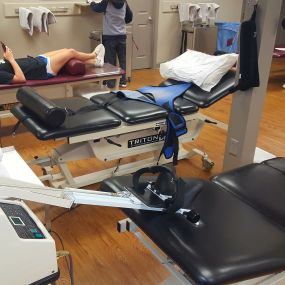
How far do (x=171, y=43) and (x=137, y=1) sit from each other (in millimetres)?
927

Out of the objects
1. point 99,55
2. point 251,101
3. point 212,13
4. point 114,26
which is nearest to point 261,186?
point 251,101

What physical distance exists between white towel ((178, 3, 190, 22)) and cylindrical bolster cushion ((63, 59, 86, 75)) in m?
Result: 2.87

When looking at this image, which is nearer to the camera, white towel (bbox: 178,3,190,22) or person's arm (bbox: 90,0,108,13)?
person's arm (bbox: 90,0,108,13)

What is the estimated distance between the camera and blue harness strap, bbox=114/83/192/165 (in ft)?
7.12

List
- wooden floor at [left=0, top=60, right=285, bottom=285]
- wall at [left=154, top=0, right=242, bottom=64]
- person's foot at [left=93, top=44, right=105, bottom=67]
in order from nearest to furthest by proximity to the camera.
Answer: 1. wooden floor at [left=0, top=60, right=285, bottom=285]
2. person's foot at [left=93, top=44, right=105, bottom=67]
3. wall at [left=154, top=0, right=242, bottom=64]

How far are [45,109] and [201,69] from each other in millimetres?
1183

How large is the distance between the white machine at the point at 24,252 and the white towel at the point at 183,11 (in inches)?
202

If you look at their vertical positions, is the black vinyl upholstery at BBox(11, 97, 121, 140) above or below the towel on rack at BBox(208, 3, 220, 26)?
below

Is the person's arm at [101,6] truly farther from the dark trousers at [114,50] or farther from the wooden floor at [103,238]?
the wooden floor at [103,238]

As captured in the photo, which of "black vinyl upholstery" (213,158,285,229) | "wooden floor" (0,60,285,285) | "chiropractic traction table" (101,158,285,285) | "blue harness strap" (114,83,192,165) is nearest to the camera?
"chiropractic traction table" (101,158,285,285)

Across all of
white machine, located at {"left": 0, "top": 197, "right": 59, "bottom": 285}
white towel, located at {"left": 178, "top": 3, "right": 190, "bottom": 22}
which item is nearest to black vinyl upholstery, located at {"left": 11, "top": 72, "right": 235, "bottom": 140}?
white machine, located at {"left": 0, "top": 197, "right": 59, "bottom": 285}

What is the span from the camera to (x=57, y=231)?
199 centimetres

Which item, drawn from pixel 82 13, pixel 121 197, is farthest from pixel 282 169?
pixel 82 13

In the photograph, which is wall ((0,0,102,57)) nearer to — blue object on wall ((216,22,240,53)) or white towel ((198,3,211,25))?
white towel ((198,3,211,25))
